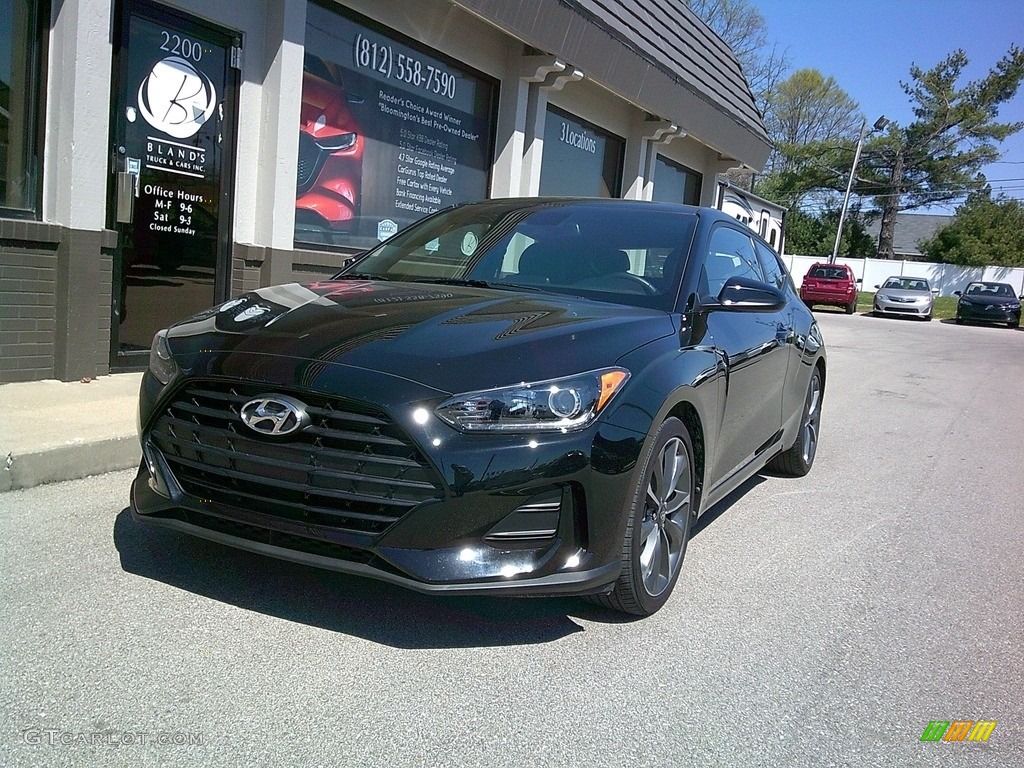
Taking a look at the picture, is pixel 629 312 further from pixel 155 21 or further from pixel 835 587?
pixel 155 21

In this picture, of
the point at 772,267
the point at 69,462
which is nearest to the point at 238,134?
the point at 69,462

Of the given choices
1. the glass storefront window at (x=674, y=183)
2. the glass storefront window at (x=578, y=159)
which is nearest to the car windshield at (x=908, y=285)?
the glass storefront window at (x=674, y=183)

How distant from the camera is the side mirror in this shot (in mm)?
3908

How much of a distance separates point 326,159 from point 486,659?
5.85m

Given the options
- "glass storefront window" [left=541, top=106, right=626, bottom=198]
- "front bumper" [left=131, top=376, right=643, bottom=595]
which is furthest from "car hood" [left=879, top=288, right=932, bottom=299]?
"front bumper" [left=131, top=376, right=643, bottom=595]

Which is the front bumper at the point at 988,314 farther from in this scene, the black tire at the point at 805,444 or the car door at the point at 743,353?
the car door at the point at 743,353

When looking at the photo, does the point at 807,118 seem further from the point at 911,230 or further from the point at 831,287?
the point at 831,287

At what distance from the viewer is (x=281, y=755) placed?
230 centimetres

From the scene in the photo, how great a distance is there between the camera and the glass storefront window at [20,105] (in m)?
5.55

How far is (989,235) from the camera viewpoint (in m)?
53.1

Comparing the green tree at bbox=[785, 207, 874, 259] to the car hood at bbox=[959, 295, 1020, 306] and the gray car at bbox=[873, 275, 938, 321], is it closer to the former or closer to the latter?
the gray car at bbox=[873, 275, 938, 321]

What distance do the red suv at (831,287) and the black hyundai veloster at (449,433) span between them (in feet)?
97.3

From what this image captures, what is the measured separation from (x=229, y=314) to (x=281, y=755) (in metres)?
1.77

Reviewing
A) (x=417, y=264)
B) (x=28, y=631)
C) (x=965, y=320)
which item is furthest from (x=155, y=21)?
(x=965, y=320)
